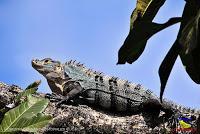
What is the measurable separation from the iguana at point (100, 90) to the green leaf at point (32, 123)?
6.32 meters

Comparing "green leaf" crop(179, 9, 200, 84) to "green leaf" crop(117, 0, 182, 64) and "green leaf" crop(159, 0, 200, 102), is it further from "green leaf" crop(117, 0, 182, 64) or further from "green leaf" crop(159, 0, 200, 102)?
"green leaf" crop(117, 0, 182, 64)

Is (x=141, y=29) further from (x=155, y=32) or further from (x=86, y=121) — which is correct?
(x=86, y=121)

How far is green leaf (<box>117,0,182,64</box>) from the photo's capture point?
606cm

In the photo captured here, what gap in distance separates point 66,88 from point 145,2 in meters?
7.99

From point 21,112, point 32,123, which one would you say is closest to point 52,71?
point 21,112

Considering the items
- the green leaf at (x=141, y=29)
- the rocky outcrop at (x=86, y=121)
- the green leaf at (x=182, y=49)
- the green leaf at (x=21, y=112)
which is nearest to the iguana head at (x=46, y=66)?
the rocky outcrop at (x=86, y=121)

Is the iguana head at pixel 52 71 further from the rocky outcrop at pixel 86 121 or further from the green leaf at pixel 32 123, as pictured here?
the green leaf at pixel 32 123

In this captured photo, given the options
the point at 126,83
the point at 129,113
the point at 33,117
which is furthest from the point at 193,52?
the point at 126,83

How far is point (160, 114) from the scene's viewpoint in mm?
13148

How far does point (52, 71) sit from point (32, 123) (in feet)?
27.7

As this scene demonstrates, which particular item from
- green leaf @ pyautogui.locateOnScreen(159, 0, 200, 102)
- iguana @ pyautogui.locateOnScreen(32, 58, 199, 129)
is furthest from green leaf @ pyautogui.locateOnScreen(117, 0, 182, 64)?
iguana @ pyautogui.locateOnScreen(32, 58, 199, 129)

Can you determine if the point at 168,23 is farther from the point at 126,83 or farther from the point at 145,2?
the point at 126,83

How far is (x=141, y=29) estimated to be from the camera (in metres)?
6.09

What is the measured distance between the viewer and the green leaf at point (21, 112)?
249 inches
